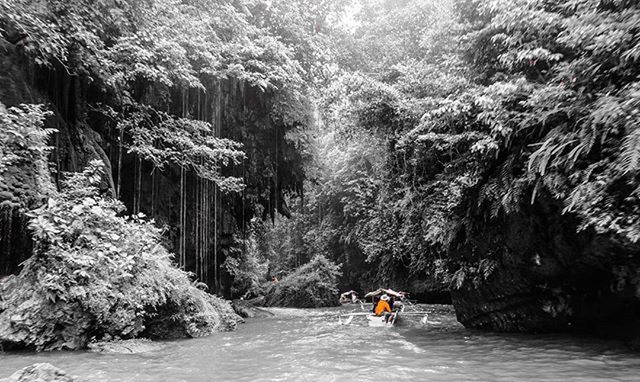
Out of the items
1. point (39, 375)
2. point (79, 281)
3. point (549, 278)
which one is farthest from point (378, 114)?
point (39, 375)

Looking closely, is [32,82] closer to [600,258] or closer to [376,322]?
[376,322]

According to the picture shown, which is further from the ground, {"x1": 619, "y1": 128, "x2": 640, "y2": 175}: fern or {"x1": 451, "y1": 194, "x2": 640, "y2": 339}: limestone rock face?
{"x1": 619, "y1": 128, "x2": 640, "y2": 175}: fern

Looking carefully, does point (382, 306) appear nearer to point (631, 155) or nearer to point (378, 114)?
point (378, 114)

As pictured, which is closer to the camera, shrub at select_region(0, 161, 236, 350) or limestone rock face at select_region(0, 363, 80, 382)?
limestone rock face at select_region(0, 363, 80, 382)

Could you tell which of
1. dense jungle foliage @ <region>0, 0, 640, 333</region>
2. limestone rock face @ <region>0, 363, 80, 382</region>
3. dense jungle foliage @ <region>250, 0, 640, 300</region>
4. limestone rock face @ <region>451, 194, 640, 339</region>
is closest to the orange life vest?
dense jungle foliage @ <region>250, 0, 640, 300</region>

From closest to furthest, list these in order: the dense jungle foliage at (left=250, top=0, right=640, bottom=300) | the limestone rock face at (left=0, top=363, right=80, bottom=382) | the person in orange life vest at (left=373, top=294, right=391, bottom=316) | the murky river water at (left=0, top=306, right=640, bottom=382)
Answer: the limestone rock face at (left=0, top=363, right=80, bottom=382) < the murky river water at (left=0, top=306, right=640, bottom=382) < the dense jungle foliage at (left=250, top=0, right=640, bottom=300) < the person in orange life vest at (left=373, top=294, right=391, bottom=316)

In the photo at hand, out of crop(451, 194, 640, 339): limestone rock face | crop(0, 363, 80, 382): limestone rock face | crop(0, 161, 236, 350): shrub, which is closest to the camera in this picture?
crop(0, 363, 80, 382): limestone rock face

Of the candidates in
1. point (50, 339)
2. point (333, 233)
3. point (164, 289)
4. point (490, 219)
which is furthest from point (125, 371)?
point (333, 233)

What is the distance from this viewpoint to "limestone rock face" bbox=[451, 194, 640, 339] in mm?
6453

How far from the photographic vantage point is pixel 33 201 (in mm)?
7363

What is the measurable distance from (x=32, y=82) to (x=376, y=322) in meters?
9.81

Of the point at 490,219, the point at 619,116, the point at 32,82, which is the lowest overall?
the point at 490,219

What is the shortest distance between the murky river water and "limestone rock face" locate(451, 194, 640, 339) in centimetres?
52

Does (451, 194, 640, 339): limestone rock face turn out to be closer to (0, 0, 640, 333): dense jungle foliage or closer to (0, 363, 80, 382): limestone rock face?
(0, 0, 640, 333): dense jungle foliage
